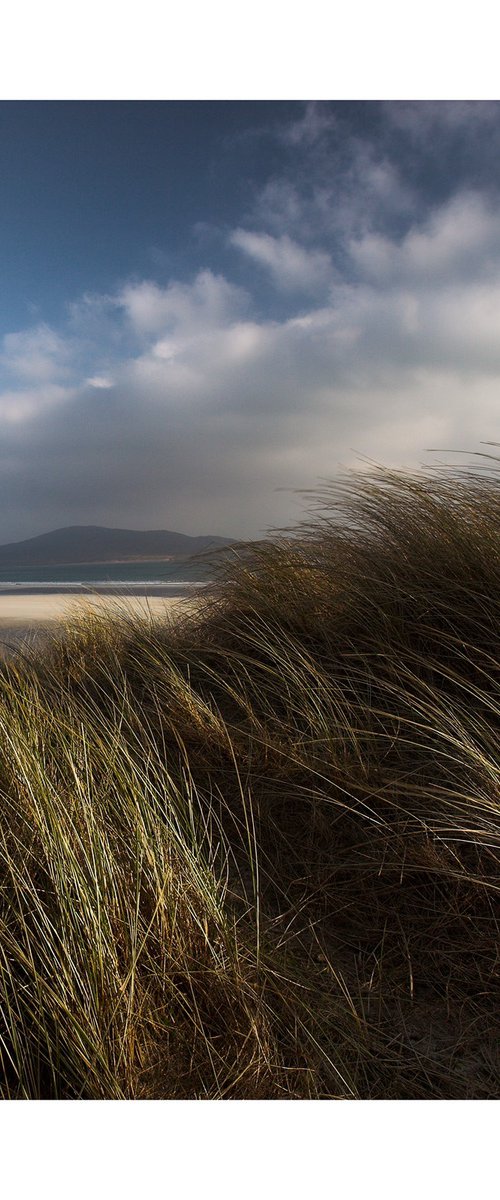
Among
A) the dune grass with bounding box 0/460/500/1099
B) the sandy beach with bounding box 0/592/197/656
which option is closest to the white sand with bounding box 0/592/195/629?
the sandy beach with bounding box 0/592/197/656

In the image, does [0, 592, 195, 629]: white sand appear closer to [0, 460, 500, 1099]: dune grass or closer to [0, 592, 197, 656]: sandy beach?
[0, 592, 197, 656]: sandy beach

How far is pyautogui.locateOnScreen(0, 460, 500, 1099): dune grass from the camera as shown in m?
1.19

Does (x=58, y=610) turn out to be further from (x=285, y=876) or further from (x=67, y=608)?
(x=285, y=876)

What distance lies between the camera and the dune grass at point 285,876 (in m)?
1.19

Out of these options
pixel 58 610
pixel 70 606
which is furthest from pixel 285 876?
pixel 58 610

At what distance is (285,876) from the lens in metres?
1.80

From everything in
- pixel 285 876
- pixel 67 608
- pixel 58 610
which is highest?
pixel 67 608

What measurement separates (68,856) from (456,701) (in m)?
1.23

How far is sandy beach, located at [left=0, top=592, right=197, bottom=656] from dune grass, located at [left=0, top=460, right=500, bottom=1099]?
1332 mm

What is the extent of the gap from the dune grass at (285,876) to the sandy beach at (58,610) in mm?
1332

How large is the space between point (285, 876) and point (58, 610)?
22.5 ft

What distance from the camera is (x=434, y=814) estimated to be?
65.6 inches
